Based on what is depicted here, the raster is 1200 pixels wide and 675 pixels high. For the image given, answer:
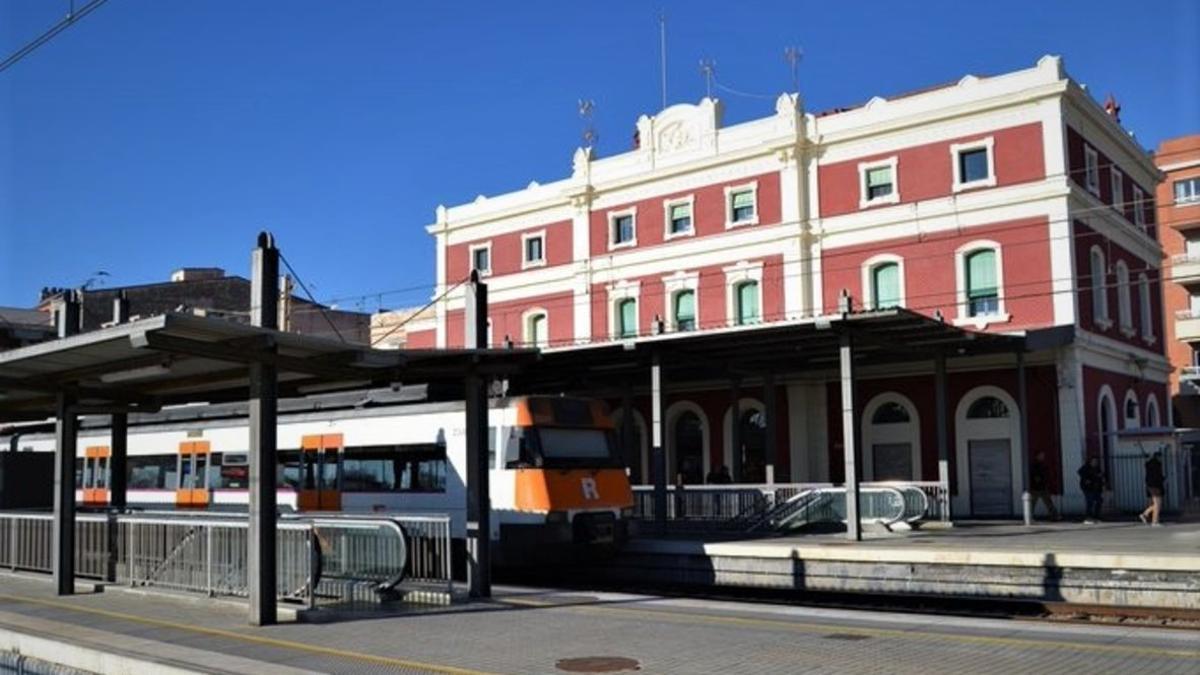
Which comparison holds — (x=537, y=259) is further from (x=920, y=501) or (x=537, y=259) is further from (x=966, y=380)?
(x=920, y=501)

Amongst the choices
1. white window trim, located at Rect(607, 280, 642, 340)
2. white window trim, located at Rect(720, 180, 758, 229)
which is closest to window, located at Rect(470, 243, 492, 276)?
white window trim, located at Rect(607, 280, 642, 340)

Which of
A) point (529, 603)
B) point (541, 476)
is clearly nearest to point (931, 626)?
point (529, 603)

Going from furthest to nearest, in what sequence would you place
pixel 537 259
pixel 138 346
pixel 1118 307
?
pixel 537 259 < pixel 1118 307 < pixel 138 346

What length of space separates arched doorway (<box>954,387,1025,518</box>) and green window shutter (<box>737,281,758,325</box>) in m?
7.55

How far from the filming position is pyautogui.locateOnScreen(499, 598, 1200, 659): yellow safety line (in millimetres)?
10352

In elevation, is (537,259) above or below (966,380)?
above

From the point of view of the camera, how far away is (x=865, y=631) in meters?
11.8

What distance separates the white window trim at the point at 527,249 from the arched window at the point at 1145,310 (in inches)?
815

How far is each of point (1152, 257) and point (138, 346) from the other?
36.1 meters

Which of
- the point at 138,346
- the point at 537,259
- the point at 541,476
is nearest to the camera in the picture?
the point at 138,346

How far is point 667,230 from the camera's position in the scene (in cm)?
3916

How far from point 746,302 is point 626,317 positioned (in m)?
4.98

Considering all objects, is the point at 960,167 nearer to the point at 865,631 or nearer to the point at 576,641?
the point at 865,631

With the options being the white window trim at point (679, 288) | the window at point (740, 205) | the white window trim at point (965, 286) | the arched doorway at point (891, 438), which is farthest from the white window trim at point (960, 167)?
the white window trim at point (679, 288)
